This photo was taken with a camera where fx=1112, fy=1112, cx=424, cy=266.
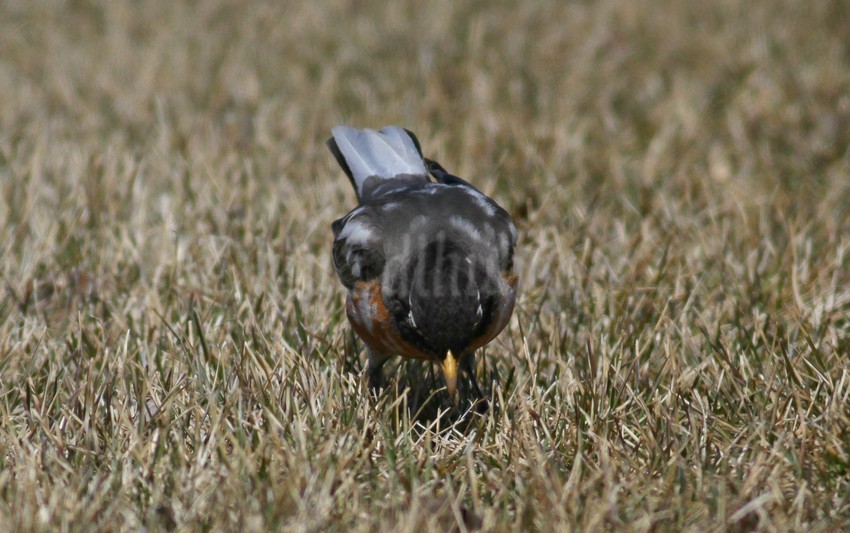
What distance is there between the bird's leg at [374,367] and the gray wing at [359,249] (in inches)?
10.9

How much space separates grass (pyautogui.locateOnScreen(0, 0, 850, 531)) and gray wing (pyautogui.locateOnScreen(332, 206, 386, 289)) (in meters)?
0.33

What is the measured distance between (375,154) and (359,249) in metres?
1.02

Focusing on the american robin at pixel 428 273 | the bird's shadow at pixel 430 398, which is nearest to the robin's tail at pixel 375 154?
the american robin at pixel 428 273

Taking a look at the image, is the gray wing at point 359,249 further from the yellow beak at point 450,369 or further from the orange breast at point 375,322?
the yellow beak at point 450,369

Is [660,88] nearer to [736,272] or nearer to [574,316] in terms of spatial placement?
[736,272]

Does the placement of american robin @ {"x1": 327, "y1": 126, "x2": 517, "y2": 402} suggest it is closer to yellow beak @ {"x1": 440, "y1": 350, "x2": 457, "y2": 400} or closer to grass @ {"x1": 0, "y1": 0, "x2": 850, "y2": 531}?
yellow beak @ {"x1": 440, "y1": 350, "x2": 457, "y2": 400}

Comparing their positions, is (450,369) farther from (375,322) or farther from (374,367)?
(374,367)

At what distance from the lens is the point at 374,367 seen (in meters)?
4.32

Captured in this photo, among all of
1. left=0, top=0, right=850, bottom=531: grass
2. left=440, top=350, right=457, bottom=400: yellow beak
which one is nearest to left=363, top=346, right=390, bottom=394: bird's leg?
left=0, top=0, right=850, bottom=531: grass

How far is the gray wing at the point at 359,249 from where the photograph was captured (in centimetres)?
413

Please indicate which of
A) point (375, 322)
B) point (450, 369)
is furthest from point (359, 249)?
point (450, 369)

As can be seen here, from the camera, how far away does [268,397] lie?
3.80 metres

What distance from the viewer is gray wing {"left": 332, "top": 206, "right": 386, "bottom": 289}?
413 cm

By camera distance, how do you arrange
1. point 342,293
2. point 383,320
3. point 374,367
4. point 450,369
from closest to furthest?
point 450,369
point 383,320
point 374,367
point 342,293
